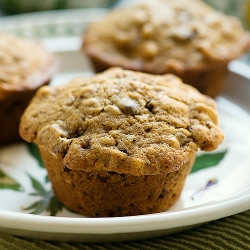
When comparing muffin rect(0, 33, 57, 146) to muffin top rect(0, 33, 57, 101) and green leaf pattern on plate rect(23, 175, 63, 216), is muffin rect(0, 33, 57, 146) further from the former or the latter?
green leaf pattern on plate rect(23, 175, 63, 216)

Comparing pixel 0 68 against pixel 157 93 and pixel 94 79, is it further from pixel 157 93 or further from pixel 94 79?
pixel 157 93

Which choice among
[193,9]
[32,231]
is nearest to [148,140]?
[32,231]

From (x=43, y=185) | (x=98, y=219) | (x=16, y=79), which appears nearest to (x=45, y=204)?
(x=43, y=185)

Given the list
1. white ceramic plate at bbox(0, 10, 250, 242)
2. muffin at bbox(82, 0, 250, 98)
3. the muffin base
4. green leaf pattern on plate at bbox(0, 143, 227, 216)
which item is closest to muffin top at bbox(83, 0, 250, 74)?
muffin at bbox(82, 0, 250, 98)

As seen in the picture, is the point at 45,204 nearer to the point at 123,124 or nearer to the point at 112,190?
the point at 112,190

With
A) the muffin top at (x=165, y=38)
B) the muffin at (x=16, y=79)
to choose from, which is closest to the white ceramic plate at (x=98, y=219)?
the muffin at (x=16, y=79)

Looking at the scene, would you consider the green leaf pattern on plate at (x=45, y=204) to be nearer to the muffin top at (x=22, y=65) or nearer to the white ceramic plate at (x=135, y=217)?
the white ceramic plate at (x=135, y=217)

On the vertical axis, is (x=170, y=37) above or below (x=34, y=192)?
above
